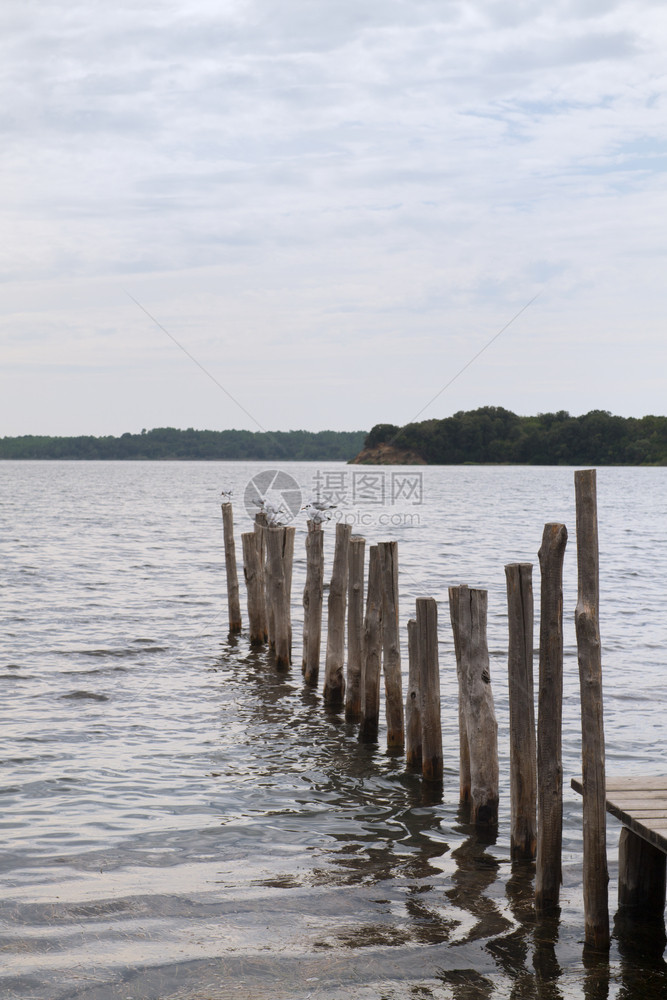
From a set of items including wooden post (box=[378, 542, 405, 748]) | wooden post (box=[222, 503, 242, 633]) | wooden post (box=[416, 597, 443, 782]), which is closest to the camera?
wooden post (box=[416, 597, 443, 782])

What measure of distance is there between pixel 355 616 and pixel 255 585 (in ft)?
16.0

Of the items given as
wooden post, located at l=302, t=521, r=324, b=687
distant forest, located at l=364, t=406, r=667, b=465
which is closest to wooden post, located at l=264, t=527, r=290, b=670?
wooden post, located at l=302, t=521, r=324, b=687

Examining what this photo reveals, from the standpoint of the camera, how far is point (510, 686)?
236 inches

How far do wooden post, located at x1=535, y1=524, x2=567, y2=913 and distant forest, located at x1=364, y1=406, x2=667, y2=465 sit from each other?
192ft

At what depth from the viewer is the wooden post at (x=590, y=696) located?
4.95 meters

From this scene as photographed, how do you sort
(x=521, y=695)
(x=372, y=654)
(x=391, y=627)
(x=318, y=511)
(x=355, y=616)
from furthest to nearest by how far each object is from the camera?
(x=318, y=511), (x=355, y=616), (x=372, y=654), (x=391, y=627), (x=521, y=695)

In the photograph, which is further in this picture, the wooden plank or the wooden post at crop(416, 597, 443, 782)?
the wooden post at crop(416, 597, 443, 782)

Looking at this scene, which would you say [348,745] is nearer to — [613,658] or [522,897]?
[522,897]

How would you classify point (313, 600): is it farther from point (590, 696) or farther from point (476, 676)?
point (590, 696)

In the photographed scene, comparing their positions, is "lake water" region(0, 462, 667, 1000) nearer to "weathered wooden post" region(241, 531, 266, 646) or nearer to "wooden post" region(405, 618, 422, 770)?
"wooden post" region(405, 618, 422, 770)

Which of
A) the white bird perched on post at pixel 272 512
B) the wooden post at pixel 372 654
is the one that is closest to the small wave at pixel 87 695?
the white bird perched on post at pixel 272 512

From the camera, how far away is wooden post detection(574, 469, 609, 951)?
4.95 m

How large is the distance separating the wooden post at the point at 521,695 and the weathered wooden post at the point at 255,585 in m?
8.07
